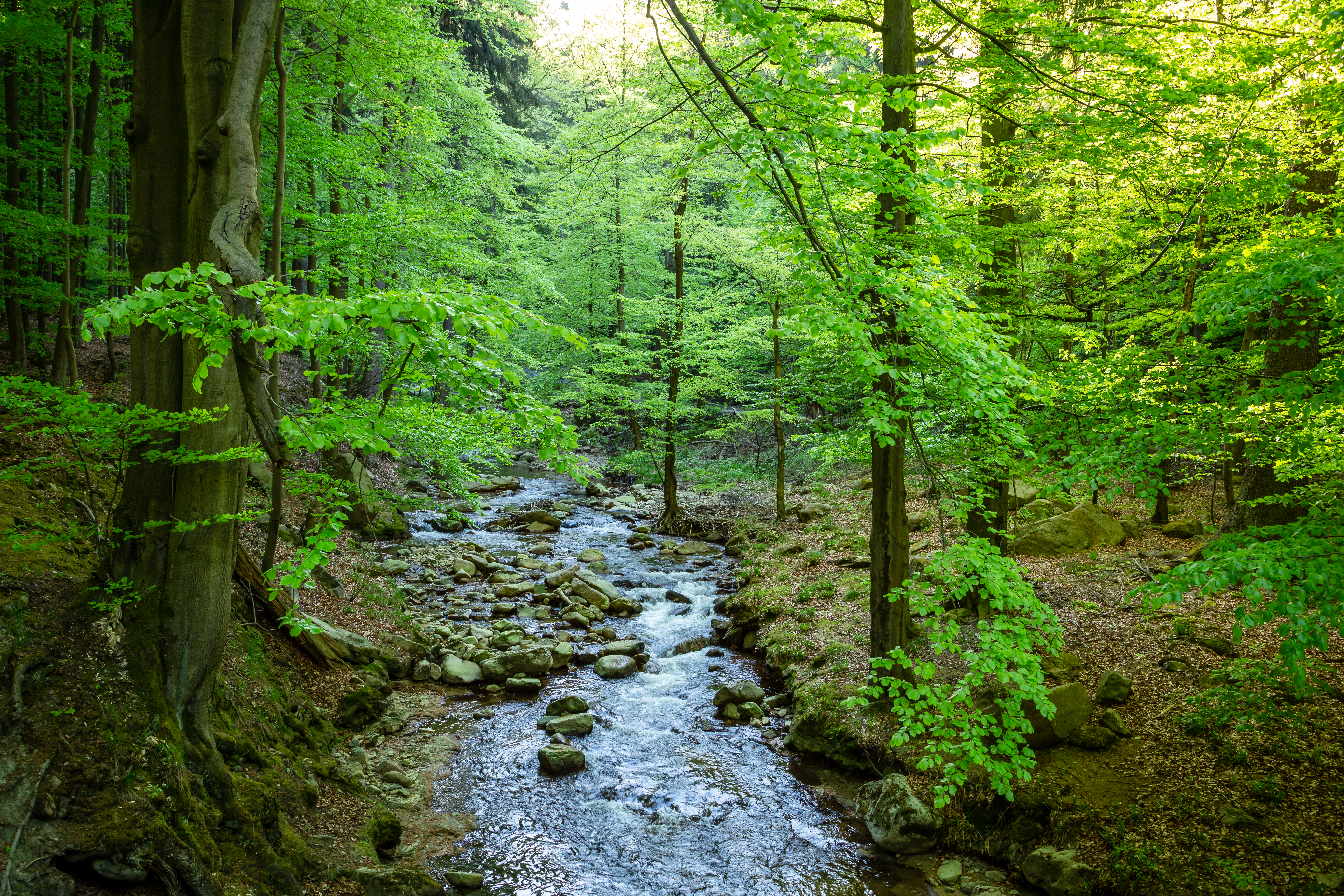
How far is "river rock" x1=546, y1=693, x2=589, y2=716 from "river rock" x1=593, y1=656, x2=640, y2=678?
108 centimetres

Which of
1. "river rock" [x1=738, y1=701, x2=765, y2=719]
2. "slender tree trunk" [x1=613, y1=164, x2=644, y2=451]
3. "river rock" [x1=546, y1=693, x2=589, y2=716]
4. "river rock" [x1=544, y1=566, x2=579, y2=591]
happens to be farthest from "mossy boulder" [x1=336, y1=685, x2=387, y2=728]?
"slender tree trunk" [x1=613, y1=164, x2=644, y2=451]

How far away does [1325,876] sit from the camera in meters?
4.48

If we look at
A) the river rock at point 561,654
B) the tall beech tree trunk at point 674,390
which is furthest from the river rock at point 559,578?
the tall beech tree trunk at point 674,390

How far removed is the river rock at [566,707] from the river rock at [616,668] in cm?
108

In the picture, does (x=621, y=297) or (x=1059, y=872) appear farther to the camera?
(x=621, y=297)

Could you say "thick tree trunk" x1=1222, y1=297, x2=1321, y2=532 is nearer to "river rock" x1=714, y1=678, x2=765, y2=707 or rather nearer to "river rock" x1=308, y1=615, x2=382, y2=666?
"river rock" x1=714, y1=678, x2=765, y2=707

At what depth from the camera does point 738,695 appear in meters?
8.59

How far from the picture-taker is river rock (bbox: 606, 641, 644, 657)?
984 centimetres

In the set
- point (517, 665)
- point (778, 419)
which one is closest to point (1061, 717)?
point (517, 665)

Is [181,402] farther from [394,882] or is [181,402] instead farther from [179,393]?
[394,882]

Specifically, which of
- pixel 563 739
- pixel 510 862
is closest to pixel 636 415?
pixel 563 739

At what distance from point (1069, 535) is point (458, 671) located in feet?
32.1

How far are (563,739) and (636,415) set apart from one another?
1280 centimetres

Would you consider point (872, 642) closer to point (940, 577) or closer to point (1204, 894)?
point (940, 577)
